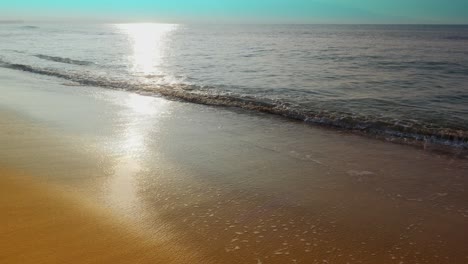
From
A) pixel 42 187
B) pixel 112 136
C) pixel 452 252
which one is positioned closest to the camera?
pixel 452 252

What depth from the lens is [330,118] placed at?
923 cm

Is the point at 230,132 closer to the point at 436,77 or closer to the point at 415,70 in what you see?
the point at 436,77

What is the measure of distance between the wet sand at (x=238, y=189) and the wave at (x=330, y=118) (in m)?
0.71

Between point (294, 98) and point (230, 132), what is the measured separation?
4.40 m

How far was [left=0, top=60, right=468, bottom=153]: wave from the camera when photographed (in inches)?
308

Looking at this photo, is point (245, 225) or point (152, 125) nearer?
point (245, 225)

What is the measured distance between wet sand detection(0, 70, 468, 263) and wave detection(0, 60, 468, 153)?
2.32 ft

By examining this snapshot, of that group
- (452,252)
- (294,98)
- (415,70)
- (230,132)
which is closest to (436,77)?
(415,70)

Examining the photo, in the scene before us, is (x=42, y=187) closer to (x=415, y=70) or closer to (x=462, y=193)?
Result: (x=462, y=193)

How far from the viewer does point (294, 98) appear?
38.2 feet

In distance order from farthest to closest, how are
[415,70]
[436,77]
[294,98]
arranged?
[415,70] → [436,77] → [294,98]

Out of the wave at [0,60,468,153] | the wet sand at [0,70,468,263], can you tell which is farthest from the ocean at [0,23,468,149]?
the wet sand at [0,70,468,263]

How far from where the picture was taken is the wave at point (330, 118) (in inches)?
308

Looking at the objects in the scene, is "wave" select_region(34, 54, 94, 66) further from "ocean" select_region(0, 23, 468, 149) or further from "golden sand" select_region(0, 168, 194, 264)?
"golden sand" select_region(0, 168, 194, 264)
